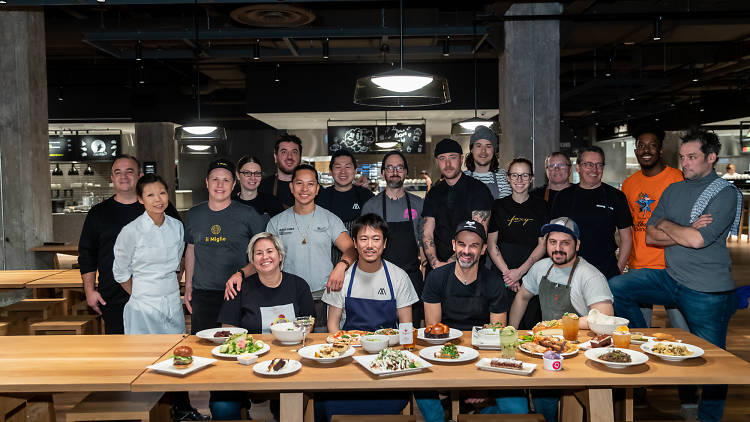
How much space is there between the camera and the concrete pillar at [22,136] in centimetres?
652

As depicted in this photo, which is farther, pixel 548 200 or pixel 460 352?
pixel 548 200

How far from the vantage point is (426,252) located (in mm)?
3887

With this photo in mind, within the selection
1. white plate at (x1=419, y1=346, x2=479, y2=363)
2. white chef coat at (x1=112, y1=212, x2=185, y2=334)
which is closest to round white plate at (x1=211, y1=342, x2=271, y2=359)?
white plate at (x1=419, y1=346, x2=479, y2=363)

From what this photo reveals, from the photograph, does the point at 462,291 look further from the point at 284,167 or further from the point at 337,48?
Answer: the point at 337,48

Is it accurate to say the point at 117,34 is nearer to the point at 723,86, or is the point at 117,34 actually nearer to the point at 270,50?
the point at 270,50

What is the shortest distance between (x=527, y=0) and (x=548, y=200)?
224 cm

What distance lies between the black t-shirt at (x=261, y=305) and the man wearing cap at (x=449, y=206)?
114 cm

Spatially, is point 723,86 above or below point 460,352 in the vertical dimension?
above

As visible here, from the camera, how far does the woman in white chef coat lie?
3.23 metres

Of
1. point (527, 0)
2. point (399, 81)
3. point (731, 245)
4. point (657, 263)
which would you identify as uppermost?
point (527, 0)

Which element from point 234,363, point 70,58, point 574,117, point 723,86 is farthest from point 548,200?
point 574,117

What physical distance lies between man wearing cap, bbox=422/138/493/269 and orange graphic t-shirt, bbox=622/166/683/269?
107cm

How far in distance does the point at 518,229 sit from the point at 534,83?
9.84 ft

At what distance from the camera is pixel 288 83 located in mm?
9469
